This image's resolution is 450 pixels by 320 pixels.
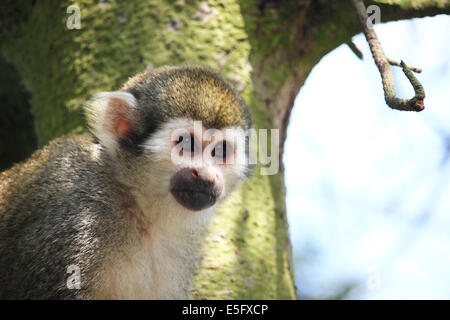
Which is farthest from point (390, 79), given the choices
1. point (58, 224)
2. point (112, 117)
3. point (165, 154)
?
point (58, 224)

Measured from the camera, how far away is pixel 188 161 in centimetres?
366

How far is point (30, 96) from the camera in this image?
5316 millimetres

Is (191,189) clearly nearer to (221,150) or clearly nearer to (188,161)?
(188,161)

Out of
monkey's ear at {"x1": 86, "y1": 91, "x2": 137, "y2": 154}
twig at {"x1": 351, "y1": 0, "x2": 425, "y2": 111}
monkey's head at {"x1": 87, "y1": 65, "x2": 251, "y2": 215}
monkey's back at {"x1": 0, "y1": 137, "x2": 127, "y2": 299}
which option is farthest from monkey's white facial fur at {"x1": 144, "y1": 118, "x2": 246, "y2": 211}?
twig at {"x1": 351, "y1": 0, "x2": 425, "y2": 111}

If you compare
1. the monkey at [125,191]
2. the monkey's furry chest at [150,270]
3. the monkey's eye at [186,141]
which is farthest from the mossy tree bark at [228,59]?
the monkey's eye at [186,141]

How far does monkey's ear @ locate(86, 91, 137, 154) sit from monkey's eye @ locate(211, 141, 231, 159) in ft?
1.98

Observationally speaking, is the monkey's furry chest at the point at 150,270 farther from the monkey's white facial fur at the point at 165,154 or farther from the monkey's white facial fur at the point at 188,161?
the monkey's white facial fur at the point at 188,161

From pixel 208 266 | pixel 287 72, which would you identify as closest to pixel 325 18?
pixel 287 72

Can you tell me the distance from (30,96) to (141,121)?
2.08 m

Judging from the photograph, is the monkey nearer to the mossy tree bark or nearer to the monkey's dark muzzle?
the monkey's dark muzzle

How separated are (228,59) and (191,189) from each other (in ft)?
5.00

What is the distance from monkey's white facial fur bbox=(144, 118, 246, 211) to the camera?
3.62 meters

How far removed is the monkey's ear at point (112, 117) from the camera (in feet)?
12.3
